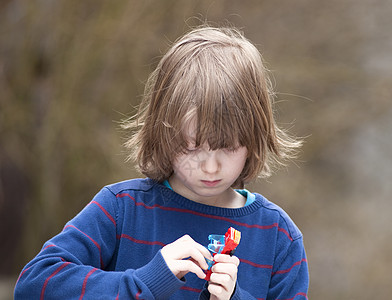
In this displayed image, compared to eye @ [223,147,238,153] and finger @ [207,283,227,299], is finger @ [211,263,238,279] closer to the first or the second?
finger @ [207,283,227,299]

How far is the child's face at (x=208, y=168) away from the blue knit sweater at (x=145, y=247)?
0.28 ft

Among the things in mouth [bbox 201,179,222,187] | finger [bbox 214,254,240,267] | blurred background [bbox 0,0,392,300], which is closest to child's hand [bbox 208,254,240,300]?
finger [bbox 214,254,240,267]

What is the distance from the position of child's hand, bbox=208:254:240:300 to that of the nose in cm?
21

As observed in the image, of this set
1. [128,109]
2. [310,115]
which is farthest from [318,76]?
[128,109]

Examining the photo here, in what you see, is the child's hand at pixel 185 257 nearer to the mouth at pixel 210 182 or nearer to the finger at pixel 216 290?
the finger at pixel 216 290

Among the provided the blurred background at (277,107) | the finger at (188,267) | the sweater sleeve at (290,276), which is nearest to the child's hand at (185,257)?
the finger at (188,267)

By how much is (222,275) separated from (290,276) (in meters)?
0.28

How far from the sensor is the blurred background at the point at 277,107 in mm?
4625

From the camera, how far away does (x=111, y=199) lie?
1.64 metres

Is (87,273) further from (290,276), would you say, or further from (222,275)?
(290,276)

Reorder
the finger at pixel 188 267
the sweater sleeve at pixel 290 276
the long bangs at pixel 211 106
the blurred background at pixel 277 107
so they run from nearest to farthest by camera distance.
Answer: the finger at pixel 188 267 → the long bangs at pixel 211 106 → the sweater sleeve at pixel 290 276 → the blurred background at pixel 277 107

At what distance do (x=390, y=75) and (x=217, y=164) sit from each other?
12.5 feet

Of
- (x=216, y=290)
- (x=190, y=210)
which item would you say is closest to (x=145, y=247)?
(x=190, y=210)

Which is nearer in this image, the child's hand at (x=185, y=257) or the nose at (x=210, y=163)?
the child's hand at (x=185, y=257)
